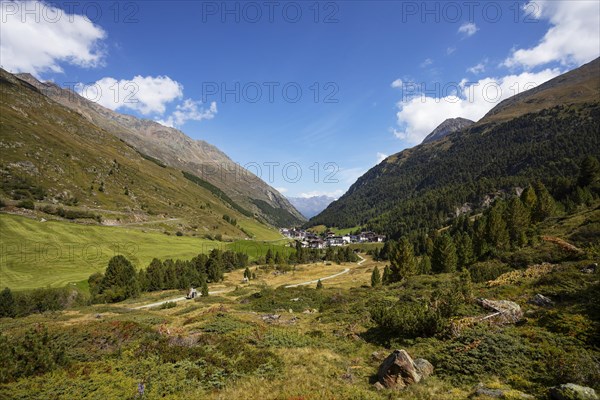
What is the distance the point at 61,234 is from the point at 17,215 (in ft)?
61.8

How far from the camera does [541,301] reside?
71.8ft

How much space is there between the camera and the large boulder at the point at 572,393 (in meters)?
10.1

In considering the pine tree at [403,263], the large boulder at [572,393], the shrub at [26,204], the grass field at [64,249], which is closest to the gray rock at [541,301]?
the large boulder at [572,393]

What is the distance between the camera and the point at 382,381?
14453 millimetres

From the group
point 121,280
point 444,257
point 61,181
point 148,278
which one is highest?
point 61,181

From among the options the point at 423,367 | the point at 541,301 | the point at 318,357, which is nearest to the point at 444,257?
the point at 541,301

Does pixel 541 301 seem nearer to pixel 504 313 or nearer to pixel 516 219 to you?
pixel 504 313

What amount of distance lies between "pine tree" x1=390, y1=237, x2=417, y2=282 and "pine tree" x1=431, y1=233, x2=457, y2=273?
4843 millimetres

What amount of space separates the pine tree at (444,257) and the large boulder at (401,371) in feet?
180

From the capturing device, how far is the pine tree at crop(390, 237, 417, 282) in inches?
2564

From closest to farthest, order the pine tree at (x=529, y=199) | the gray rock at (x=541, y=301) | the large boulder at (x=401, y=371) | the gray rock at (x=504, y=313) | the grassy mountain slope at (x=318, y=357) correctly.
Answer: the grassy mountain slope at (x=318, y=357), the large boulder at (x=401, y=371), the gray rock at (x=504, y=313), the gray rock at (x=541, y=301), the pine tree at (x=529, y=199)

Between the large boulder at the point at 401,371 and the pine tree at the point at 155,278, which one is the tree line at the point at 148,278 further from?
the large boulder at the point at 401,371

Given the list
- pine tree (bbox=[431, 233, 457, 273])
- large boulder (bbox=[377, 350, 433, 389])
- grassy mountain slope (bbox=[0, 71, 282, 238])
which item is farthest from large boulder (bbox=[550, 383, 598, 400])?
grassy mountain slope (bbox=[0, 71, 282, 238])

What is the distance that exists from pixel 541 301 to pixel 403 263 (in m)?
44.5
